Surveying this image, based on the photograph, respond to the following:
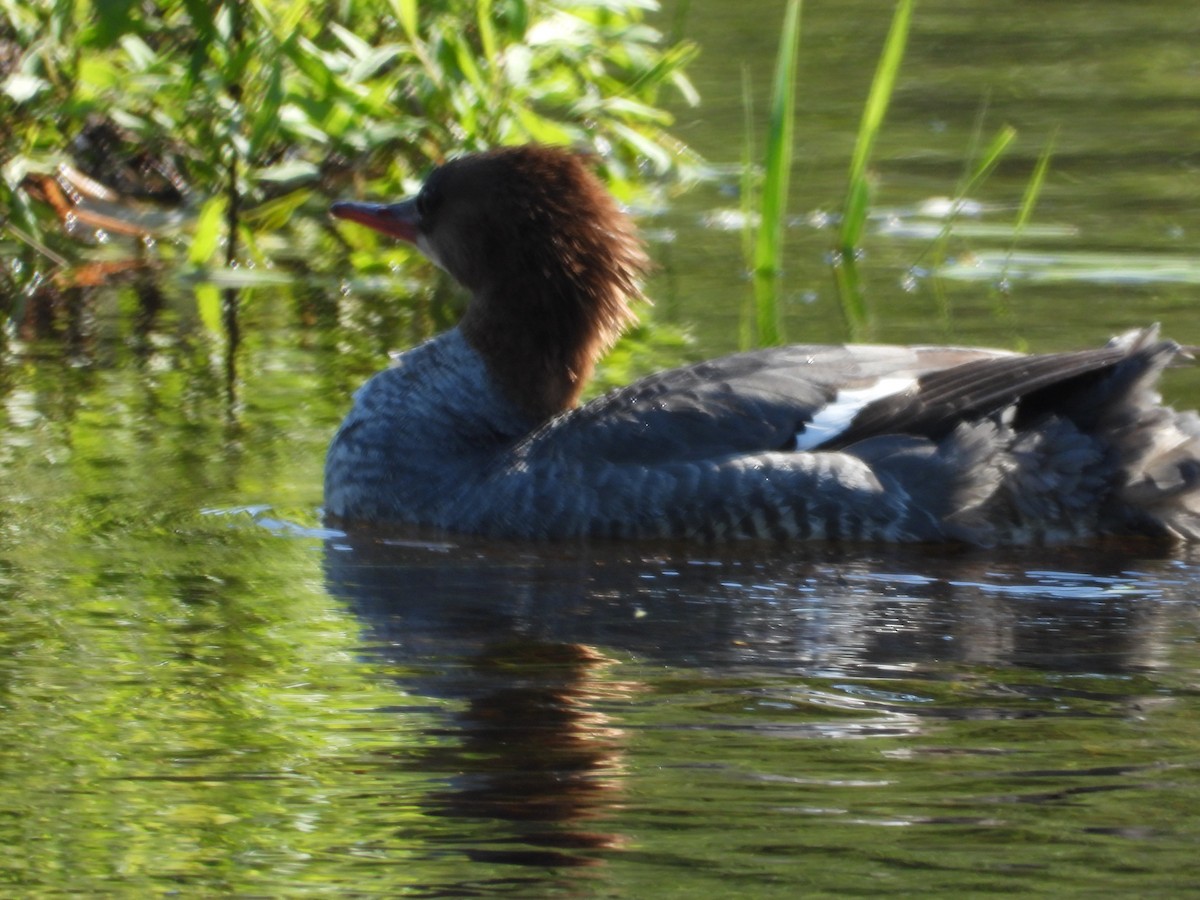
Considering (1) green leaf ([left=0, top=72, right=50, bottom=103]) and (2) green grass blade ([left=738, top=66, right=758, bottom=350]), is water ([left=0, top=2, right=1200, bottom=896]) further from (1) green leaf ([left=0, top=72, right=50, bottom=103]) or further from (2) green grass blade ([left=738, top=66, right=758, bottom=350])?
(1) green leaf ([left=0, top=72, right=50, bottom=103])

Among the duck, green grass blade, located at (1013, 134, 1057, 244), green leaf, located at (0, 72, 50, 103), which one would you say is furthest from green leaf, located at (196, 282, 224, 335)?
green grass blade, located at (1013, 134, 1057, 244)

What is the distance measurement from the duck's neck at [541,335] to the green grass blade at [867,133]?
2045mm

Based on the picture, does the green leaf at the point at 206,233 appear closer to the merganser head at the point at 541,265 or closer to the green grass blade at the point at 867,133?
the merganser head at the point at 541,265

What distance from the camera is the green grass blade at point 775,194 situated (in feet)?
27.0

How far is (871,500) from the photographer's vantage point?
6219mm

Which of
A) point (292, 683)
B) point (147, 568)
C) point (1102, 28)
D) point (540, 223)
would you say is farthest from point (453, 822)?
point (1102, 28)

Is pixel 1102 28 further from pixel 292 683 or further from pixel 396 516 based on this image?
pixel 292 683

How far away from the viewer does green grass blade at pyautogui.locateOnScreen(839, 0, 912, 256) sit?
8.38 m

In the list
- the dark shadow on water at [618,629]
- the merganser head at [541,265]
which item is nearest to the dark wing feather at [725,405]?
the dark shadow on water at [618,629]

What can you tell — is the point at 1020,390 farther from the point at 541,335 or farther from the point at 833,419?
the point at 541,335

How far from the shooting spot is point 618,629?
535 cm

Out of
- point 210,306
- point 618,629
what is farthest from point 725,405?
point 210,306

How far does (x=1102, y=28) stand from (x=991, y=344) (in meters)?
6.76

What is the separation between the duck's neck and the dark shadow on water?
0.73 m
